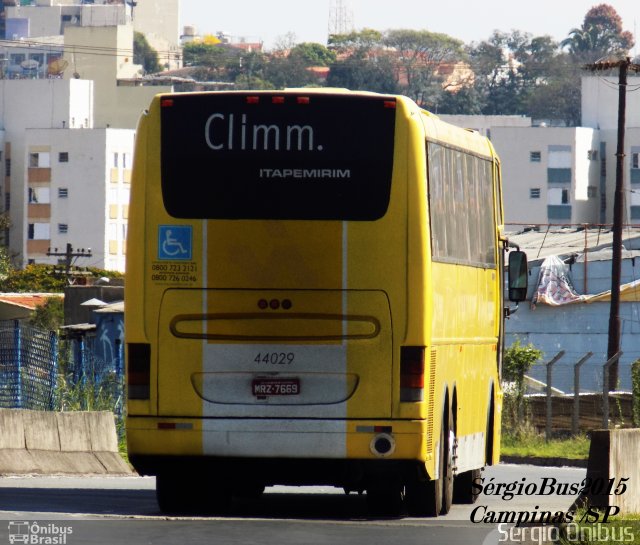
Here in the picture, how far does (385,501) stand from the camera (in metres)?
16.7

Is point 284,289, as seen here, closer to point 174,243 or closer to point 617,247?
point 174,243

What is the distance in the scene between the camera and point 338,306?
15289 mm

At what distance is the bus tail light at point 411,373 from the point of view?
15.2m

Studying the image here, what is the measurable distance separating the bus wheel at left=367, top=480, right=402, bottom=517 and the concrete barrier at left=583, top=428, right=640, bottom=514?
6.10 feet

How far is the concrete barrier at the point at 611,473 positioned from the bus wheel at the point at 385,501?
6.10ft

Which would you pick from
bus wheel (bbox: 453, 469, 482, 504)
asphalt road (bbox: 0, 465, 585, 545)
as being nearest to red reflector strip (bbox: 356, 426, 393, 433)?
asphalt road (bbox: 0, 465, 585, 545)

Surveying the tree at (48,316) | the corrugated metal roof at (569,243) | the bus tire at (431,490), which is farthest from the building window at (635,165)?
the bus tire at (431,490)

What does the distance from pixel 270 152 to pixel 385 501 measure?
3.40 meters

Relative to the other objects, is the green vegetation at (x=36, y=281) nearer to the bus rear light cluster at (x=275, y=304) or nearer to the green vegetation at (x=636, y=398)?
the green vegetation at (x=636, y=398)

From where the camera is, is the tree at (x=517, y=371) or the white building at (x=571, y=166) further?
the white building at (x=571, y=166)

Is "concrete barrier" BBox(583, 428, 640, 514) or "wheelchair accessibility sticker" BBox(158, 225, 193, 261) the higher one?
"wheelchair accessibility sticker" BBox(158, 225, 193, 261)

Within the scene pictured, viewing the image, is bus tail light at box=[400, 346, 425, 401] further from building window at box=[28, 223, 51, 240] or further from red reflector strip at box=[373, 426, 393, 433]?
building window at box=[28, 223, 51, 240]

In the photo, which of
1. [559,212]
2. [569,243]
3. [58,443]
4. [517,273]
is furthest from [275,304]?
[559,212]

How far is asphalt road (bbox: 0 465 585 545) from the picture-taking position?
13570 millimetres
